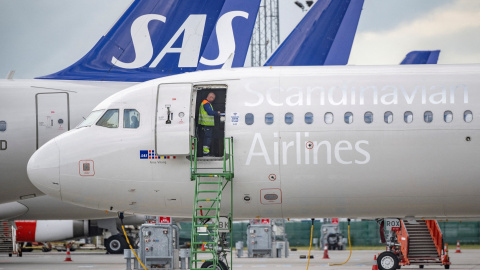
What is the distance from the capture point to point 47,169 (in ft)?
57.9

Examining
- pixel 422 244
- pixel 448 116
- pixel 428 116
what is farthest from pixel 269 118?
pixel 422 244

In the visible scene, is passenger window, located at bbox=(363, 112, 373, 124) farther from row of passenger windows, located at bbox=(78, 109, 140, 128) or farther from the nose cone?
the nose cone

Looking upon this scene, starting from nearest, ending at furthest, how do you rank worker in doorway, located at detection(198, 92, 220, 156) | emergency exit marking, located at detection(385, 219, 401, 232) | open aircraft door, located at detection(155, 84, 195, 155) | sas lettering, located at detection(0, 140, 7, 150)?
1. open aircraft door, located at detection(155, 84, 195, 155)
2. worker in doorway, located at detection(198, 92, 220, 156)
3. emergency exit marking, located at detection(385, 219, 401, 232)
4. sas lettering, located at detection(0, 140, 7, 150)

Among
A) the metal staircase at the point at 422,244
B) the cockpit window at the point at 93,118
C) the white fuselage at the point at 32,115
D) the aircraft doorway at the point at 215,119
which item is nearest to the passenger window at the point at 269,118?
the aircraft doorway at the point at 215,119

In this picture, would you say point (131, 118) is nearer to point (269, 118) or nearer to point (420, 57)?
point (269, 118)

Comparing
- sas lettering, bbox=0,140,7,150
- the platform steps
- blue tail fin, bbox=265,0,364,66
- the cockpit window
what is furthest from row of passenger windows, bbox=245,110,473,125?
blue tail fin, bbox=265,0,364,66

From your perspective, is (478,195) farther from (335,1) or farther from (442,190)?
(335,1)

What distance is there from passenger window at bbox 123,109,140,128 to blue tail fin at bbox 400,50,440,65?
23.9 m

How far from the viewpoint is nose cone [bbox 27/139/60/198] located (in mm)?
17656

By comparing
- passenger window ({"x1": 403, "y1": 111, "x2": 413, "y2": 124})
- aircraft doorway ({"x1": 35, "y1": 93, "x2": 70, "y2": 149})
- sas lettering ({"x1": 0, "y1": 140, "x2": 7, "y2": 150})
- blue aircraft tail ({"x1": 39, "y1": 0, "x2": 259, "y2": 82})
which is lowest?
sas lettering ({"x1": 0, "y1": 140, "x2": 7, "y2": 150})

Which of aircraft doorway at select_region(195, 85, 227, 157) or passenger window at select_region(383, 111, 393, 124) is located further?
aircraft doorway at select_region(195, 85, 227, 157)

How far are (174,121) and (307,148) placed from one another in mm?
2875

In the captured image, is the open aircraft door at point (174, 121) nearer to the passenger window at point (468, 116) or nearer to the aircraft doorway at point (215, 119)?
the aircraft doorway at point (215, 119)

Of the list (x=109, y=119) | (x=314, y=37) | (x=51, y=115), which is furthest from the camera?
(x=314, y=37)
